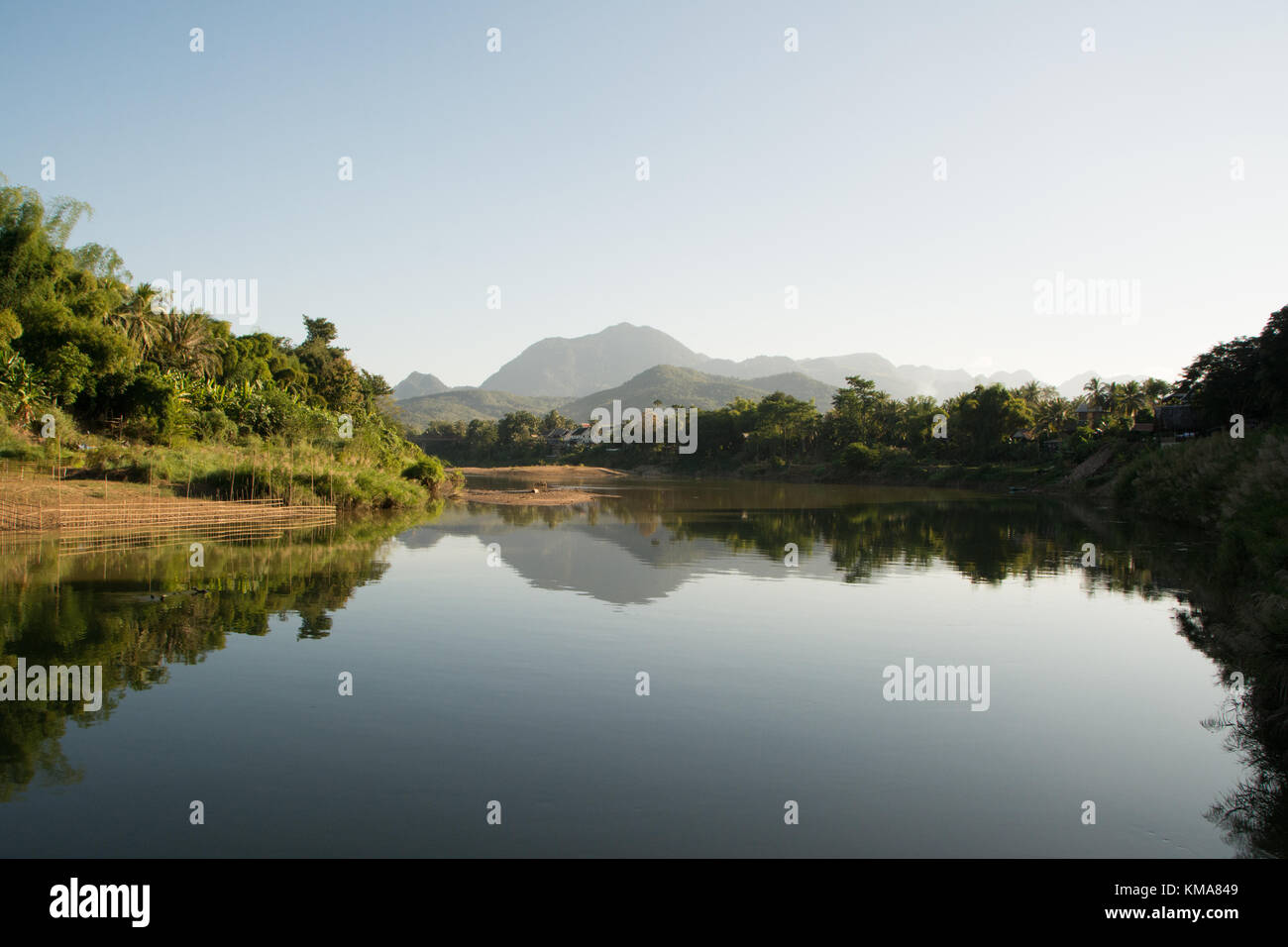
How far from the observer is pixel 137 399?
116 ft

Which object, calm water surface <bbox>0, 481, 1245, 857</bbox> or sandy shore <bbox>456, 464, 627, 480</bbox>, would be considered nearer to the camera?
calm water surface <bbox>0, 481, 1245, 857</bbox>

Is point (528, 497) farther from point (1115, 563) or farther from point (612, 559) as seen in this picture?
point (1115, 563)

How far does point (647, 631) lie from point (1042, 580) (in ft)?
37.3

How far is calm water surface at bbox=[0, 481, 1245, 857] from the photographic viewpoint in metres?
6.56

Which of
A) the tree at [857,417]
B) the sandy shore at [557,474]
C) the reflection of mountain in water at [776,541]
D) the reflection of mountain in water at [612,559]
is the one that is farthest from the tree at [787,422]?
the reflection of mountain in water at [612,559]

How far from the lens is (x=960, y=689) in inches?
420

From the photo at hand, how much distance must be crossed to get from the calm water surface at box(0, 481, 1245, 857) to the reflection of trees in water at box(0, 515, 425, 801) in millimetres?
69

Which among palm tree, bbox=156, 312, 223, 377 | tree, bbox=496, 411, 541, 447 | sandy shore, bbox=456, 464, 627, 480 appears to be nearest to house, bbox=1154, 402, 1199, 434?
sandy shore, bbox=456, 464, 627, 480

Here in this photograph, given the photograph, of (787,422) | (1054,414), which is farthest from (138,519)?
(1054,414)

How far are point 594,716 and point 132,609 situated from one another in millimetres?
9378

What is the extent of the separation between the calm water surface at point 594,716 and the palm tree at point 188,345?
2947cm

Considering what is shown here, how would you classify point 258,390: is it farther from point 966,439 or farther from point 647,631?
point 966,439

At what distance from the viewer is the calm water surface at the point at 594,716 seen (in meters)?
6.56

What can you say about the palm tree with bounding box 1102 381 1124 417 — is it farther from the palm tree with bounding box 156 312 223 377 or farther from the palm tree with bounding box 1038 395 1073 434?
the palm tree with bounding box 156 312 223 377
